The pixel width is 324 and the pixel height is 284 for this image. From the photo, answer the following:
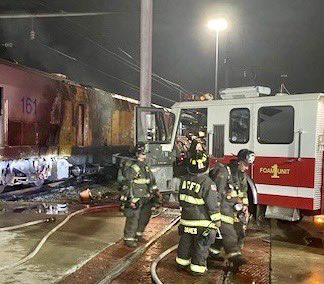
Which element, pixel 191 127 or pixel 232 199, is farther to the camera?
pixel 191 127

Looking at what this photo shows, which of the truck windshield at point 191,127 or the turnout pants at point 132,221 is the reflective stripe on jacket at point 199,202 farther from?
the truck windshield at point 191,127

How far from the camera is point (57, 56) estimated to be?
2766cm

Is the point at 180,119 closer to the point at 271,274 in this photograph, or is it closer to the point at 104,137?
the point at 271,274

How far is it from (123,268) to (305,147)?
3.59m

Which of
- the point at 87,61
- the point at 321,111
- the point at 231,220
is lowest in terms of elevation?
the point at 231,220

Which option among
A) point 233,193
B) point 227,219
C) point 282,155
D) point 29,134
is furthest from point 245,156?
point 29,134

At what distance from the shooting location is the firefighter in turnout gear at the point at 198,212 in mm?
5070

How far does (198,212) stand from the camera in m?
5.14

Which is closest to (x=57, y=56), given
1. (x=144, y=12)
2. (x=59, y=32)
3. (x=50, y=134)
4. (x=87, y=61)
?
(x=87, y=61)

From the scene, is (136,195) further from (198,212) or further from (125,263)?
(198,212)

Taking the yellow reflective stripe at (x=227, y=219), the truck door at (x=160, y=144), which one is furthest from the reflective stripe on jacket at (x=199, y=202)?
the truck door at (x=160, y=144)

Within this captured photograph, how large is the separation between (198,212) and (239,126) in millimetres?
3162

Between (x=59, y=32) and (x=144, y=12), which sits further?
(x=59, y=32)

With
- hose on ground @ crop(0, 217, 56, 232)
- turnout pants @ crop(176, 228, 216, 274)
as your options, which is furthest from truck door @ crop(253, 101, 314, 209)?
hose on ground @ crop(0, 217, 56, 232)
